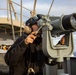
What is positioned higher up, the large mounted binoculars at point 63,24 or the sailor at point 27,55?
the large mounted binoculars at point 63,24

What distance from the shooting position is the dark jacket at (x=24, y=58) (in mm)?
2201

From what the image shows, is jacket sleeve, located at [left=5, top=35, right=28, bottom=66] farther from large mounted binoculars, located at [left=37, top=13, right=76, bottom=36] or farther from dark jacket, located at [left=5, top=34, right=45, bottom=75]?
large mounted binoculars, located at [left=37, top=13, right=76, bottom=36]

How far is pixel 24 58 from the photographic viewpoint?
230 centimetres

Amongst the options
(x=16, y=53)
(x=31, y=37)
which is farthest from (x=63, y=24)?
(x=16, y=53)

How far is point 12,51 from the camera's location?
2205mm

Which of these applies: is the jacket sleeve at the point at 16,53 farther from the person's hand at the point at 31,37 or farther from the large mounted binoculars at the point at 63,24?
the large mounted binoculars at the point at 63,24

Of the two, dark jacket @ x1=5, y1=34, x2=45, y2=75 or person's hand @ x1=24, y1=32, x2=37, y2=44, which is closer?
person's hand @ x1=24, y1=32, x2=37, y2=44

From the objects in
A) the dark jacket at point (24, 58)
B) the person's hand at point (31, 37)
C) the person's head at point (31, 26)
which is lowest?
the dark jacket at point (24, 58)

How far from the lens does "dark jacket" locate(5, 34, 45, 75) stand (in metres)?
2.20

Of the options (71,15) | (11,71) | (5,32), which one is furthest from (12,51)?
(5,32)

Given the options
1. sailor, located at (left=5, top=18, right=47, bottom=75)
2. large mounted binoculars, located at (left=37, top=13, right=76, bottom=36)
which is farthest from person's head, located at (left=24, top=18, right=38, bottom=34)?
large mounted binoculars, located at (left=37, top=13, right=76, bottom=36)

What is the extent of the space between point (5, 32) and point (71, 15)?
749 centimetres

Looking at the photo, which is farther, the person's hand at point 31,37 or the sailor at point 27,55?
the sailor at point 27,55

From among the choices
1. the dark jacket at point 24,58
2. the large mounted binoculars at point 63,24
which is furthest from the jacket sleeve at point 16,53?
the large mounted binoculars at point 63,24
